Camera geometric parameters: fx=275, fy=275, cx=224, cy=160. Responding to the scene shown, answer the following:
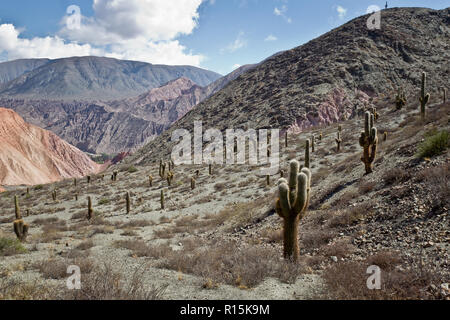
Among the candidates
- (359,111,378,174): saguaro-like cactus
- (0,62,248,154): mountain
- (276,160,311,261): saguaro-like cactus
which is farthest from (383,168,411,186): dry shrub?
(0,62,248,154): mountain

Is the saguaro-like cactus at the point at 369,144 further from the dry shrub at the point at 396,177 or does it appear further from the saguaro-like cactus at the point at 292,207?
the saguaro-like cactus at the point at 292,207

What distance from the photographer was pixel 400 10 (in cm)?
5788

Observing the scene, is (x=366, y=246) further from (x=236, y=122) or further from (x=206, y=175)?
(x=236, y=122)

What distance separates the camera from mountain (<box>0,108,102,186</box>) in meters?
59.3

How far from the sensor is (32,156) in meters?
70.8

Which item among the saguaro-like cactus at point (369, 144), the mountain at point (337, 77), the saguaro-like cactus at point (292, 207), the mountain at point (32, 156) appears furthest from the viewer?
the mountain at point (32, 156)

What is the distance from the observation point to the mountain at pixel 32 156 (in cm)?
5932

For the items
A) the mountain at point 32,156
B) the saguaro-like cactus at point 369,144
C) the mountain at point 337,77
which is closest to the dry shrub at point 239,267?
the saguaro-like cactus at point 369,144

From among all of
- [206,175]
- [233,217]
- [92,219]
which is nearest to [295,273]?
[233,217]

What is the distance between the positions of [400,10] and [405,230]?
69.6 metres

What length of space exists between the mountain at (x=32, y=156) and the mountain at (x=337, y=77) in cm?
2657

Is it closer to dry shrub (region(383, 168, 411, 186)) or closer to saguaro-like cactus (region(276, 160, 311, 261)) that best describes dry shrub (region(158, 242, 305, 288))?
saguaro-like cactus (region(276, 160, 311, 261))

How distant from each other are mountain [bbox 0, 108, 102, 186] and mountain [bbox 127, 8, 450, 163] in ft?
87.2

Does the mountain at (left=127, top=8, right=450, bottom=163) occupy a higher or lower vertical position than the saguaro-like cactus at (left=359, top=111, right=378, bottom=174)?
higher
